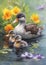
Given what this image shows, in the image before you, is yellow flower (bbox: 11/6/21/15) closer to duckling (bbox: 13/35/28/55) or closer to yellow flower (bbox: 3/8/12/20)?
yellow flower (bbox: 3/8/12/20)

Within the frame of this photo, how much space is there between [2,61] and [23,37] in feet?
0.67

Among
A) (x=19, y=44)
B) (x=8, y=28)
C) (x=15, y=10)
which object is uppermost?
(x=15, y=10)

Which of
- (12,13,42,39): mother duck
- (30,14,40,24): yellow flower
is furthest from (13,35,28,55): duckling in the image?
(30,14,40,24): yellow flower

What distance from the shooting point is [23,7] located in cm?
145

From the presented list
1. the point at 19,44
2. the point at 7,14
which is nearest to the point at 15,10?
the point at 7,14

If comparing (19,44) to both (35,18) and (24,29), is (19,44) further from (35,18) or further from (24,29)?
(35,18)

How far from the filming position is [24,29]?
129 cm

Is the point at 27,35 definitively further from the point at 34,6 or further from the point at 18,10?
the point at 34,6

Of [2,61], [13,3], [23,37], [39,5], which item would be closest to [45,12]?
[39,5]

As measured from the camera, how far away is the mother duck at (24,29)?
1.28 m

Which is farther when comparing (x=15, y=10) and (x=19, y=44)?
(x=15, y=10)

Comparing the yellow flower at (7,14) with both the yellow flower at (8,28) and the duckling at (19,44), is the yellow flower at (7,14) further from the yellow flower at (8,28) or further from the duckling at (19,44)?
the duckling at (19,44)

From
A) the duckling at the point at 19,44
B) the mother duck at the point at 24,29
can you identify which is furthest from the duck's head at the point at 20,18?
the duckling at the point at 19,44

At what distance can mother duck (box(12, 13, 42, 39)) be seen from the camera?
50.3 inches
